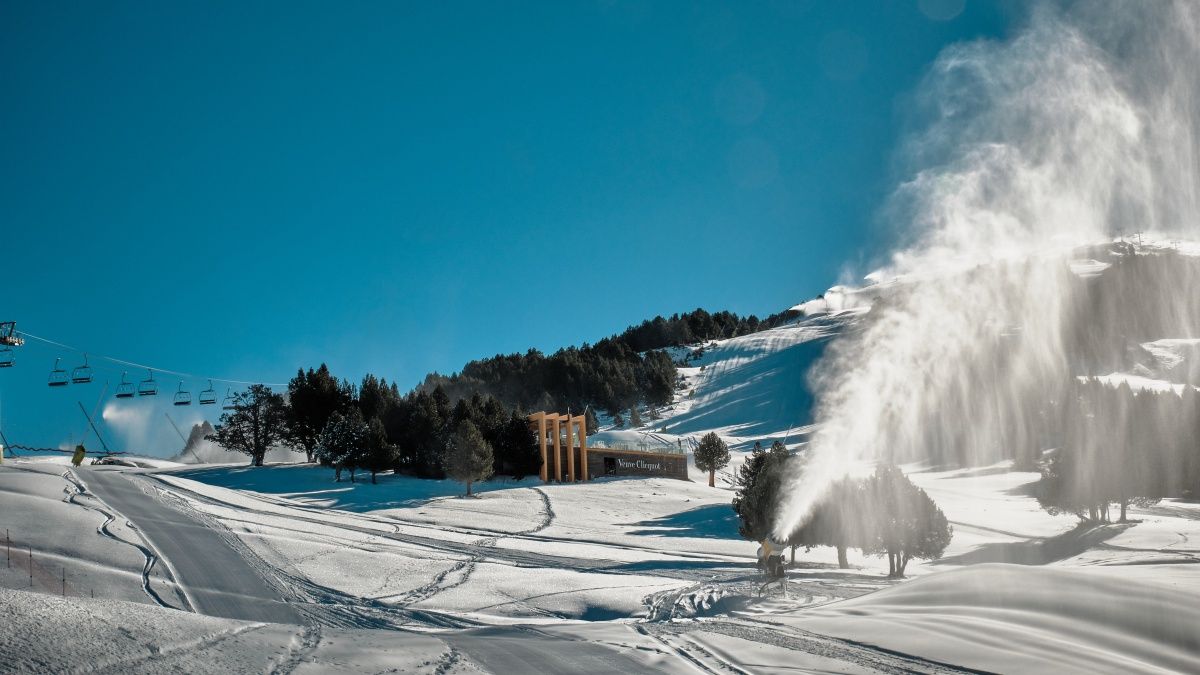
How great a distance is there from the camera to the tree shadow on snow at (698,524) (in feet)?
158

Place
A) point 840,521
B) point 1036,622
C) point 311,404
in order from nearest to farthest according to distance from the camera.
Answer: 1. point 1036,622
2. point 840,521
3. point 311,404

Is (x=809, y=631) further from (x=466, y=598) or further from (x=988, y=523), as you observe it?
(x=988, y=523)

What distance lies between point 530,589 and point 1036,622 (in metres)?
15.3

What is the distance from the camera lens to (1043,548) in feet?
136

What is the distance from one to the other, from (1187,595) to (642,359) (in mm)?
148750

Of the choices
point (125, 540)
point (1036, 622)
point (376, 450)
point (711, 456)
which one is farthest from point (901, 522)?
point (376, 450)

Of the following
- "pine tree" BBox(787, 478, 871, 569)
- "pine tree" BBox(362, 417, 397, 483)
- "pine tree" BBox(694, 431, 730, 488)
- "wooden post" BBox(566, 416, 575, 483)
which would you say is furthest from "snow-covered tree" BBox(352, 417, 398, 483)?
"pine tree" BBox(787, 478, 871, 569)

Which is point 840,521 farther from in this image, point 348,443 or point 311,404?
point 311,404

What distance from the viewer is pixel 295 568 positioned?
88.5 ft

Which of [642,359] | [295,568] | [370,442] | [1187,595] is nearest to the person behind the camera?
[1187,595]

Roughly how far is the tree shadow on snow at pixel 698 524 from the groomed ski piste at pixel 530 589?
300 millimetres

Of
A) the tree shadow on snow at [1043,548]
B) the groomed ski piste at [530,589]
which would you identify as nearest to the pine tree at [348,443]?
the groomed ski piste at [530,589]

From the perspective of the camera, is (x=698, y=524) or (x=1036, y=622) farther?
(x=698, y=524)

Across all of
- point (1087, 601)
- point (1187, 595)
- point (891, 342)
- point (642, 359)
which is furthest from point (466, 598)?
point (642, 359)
